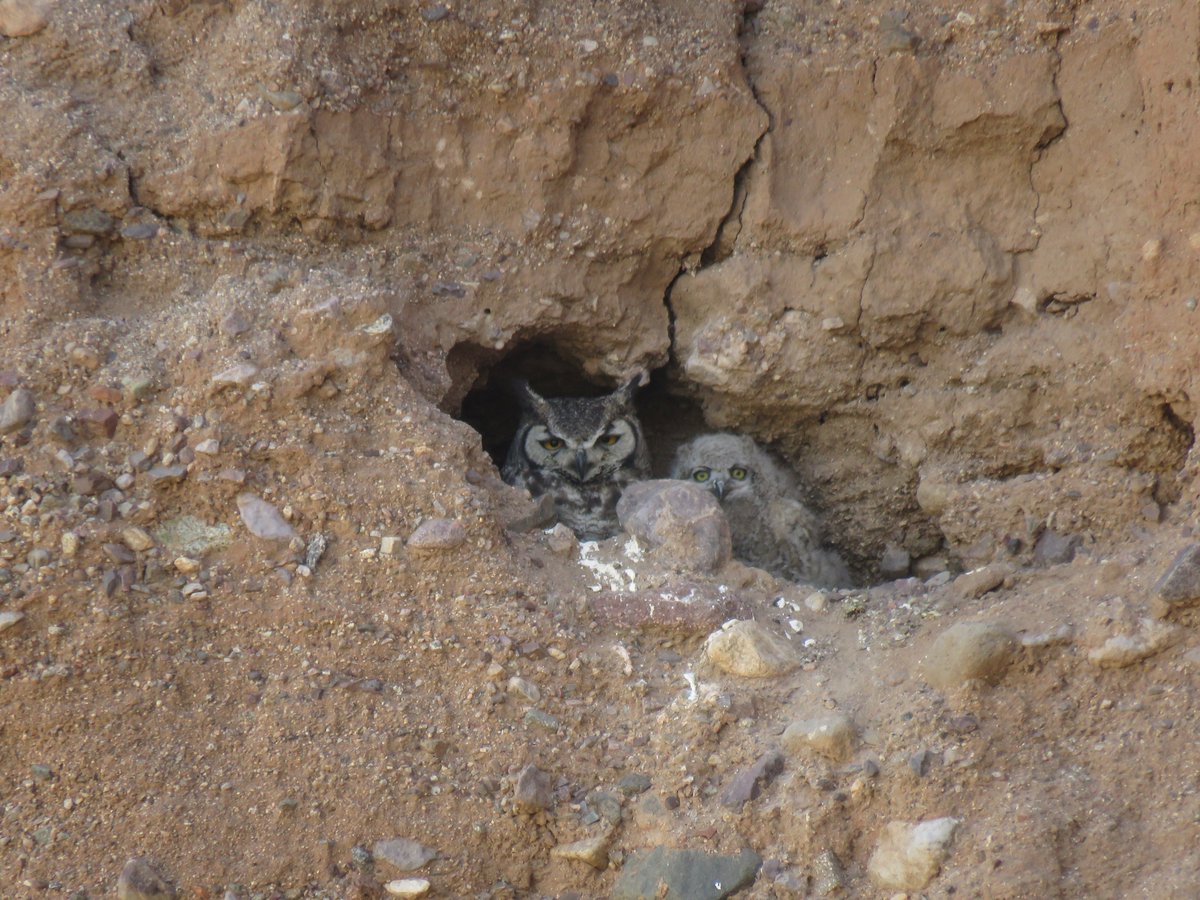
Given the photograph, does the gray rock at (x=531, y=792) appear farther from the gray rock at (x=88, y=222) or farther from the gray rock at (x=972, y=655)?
the gray rock at (x=88, y=222)

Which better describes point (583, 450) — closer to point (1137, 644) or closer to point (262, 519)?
point (262, 519)

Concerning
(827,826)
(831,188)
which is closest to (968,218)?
(831,188)

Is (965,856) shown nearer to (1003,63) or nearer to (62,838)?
(62,838)

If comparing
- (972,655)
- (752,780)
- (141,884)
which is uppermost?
(972,655)

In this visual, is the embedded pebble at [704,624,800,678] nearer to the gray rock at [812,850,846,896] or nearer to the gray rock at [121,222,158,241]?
the gray rock at [812,850,846,896]

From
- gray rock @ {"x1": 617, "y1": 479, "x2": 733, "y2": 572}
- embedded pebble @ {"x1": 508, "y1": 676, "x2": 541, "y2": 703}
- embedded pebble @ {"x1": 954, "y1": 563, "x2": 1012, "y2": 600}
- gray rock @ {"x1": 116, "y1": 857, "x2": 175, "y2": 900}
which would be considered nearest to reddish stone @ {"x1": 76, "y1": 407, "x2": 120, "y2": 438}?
gray rock @ {"x1": 116, "y1": 857, "x2": 175, "y2": 900}

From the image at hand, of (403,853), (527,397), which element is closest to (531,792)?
(403,853)

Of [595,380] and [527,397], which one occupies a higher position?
[595,380]
